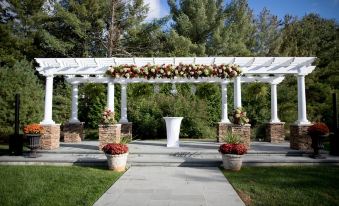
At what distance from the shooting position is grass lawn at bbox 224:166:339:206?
6246 millimetres

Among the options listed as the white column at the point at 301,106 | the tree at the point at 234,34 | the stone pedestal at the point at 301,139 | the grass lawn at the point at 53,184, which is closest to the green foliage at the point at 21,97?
the grass lawn at the point at 53,184

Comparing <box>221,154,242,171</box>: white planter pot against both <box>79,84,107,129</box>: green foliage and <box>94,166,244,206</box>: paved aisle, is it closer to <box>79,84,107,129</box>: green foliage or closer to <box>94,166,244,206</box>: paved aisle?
<box>94,166,244,206</box>: paved aisle

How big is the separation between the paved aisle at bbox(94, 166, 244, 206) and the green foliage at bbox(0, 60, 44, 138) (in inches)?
360

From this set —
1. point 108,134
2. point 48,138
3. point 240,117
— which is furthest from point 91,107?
point 240,117

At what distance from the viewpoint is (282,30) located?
3288 centimetres

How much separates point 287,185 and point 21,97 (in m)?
13.3

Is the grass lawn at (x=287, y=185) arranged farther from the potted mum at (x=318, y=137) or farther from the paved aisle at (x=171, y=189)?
the potted mum at (x=318, y=137)

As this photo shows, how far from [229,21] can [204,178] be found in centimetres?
2473

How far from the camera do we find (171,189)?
22.7 feet

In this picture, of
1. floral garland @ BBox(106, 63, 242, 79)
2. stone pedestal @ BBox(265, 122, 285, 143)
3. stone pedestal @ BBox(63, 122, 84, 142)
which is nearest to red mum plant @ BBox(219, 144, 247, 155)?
floral garland @ BBox(106, 63, 242, 79)

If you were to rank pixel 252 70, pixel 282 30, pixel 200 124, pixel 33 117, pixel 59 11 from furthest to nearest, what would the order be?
pixel 282 30
pixel 59 11
pixel 200 124
pixel 33 117
pixel 252 70

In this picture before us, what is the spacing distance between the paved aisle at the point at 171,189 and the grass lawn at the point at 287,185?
0.35m

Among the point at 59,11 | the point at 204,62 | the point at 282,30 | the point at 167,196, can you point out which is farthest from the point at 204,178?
the point at 282,30

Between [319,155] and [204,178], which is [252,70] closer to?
[319,155]
